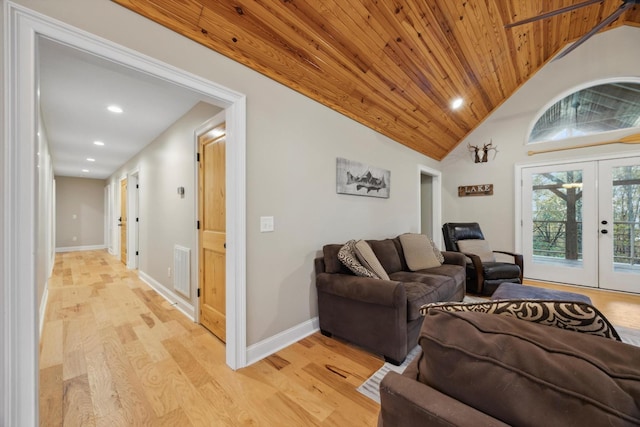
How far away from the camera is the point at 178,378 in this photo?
68.7 inches

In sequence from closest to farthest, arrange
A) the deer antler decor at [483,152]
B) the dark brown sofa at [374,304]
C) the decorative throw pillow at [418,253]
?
the dark brown sofa at [374,304] → the decorative throw pillow at [418,253] → the deer antler decor at [483,152]

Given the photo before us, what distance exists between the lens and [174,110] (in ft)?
9.45

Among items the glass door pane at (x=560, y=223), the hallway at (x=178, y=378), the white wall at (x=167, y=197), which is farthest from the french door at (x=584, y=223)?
the white wall at (x=167, y=197)

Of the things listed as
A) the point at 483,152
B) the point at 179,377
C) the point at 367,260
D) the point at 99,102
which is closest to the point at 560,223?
the point at 483,152

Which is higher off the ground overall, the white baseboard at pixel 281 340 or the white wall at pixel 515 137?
the white wall at pixel 515 137

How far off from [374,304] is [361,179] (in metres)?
1.62

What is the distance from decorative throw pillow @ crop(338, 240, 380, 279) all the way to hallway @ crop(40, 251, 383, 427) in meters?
0.65

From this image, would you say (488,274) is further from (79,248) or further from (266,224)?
(79,248)

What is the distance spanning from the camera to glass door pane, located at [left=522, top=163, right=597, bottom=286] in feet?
12.5

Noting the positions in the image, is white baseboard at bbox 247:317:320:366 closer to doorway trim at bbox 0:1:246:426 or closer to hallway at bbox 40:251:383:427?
hallway at bbox 40:251:383:427

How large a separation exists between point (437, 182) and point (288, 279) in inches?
165

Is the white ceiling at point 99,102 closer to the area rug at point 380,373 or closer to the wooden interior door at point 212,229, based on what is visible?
the wooden interior door at point 212,229

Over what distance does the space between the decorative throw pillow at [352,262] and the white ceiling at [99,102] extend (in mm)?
1664

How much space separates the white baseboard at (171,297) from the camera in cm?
278
